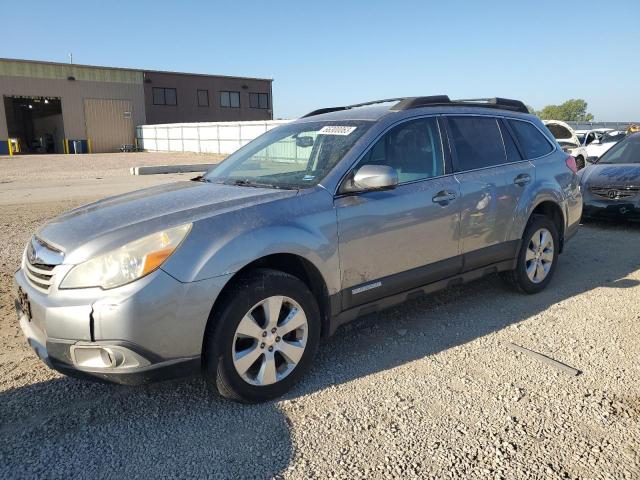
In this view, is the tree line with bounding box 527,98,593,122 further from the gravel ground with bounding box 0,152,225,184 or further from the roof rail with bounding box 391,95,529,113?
the roof rail with bounding box 391,95,529,113

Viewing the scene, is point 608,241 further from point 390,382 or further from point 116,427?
point 116,427

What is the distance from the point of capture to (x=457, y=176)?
417 cm

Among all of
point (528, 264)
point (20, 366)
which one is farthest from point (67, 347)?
point (528, 264)

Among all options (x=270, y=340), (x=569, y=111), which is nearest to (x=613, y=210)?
(x=270, y=340)

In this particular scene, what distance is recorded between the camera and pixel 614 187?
8102 mm

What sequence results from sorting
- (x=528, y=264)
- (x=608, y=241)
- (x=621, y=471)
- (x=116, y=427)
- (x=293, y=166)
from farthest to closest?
(x=608, y=241) < (x=528, y=264) < (x=293, y=166) < (x=116, y=427) < (x=621, y=471)

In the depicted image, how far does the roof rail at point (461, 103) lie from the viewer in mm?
4082

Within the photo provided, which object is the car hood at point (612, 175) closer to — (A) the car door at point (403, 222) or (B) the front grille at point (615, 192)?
(B) the front grille at point (615, 192)

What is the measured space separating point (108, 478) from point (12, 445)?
0.65 meters

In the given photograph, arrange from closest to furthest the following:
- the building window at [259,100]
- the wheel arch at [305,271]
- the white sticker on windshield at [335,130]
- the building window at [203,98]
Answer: the wheel arch at [305,271] < the white sticker on windshield at [335,130] < the building window at [203,98] < the building window at [259,100]

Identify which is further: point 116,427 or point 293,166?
point 293,166

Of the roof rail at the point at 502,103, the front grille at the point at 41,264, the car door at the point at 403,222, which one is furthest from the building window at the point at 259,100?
the front grille at the point at 41,264

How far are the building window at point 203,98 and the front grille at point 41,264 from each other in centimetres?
4798

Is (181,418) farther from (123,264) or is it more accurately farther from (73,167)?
(73,167)
